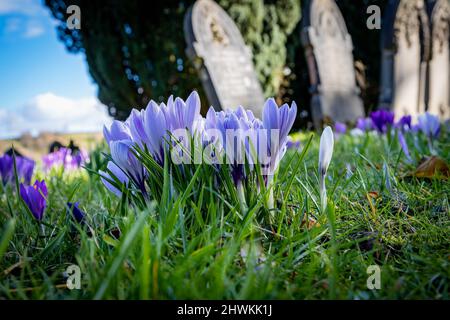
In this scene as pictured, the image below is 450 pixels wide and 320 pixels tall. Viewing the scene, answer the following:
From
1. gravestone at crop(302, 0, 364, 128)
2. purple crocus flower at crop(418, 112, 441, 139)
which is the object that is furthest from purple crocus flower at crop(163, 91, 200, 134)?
gravestone at crop(302, 0, 364, 128)

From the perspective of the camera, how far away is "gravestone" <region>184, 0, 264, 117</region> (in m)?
5.56

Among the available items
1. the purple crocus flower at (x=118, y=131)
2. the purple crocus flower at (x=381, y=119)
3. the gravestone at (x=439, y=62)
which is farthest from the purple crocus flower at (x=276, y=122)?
the gravestone at (x=439, y=62)

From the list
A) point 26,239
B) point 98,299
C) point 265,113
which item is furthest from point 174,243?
point 26,239

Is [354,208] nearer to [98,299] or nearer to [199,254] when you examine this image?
[199,254]

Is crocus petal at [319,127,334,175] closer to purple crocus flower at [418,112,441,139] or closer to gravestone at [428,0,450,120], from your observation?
purple crocus flower at [418,112,441,139]

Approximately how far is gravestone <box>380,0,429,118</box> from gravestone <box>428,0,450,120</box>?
23 cm

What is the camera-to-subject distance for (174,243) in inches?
35.7

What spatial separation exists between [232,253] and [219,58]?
17.2 ft

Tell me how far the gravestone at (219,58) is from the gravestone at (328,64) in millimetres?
1066

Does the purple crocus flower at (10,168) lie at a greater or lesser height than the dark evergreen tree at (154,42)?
lesser

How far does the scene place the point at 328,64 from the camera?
6625 mm

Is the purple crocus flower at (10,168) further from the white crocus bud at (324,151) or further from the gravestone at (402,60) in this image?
the gravestone at (402,60)

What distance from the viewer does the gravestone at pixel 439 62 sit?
23.3 ft

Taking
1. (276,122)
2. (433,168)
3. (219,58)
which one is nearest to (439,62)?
(219,58)
